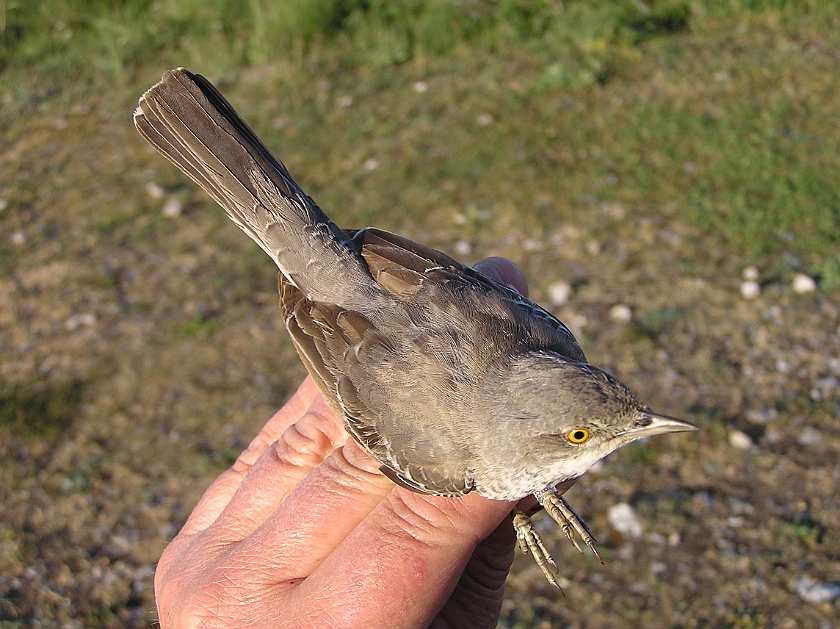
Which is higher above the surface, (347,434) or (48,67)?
(48,67)

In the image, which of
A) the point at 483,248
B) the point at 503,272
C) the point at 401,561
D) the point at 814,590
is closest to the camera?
the point at 401,561

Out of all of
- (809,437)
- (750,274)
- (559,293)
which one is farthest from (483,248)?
(809,437)

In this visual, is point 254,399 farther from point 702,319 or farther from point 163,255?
point 702,319

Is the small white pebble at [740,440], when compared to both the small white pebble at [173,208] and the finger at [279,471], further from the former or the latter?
the small white pebble at [173,208]

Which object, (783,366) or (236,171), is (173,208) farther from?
(783,366)

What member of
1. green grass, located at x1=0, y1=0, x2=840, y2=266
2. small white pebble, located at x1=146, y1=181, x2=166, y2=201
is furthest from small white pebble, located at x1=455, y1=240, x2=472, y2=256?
small white pebble, located at x1=146, y1=181, x2=166, y2=201

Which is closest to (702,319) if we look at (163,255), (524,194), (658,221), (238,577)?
(658,221)

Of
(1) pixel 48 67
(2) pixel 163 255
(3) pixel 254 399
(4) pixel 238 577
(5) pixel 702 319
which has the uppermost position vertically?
(1) pixel 48 67
